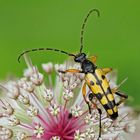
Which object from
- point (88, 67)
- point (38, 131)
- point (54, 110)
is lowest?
point (38, 131)

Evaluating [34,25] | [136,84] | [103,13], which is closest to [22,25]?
[34,25]

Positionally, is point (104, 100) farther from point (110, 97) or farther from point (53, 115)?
point (53, 115)

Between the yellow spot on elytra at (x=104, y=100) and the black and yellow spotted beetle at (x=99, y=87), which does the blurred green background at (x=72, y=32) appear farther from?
the yellow spot on elytra at (x=104, y=100)

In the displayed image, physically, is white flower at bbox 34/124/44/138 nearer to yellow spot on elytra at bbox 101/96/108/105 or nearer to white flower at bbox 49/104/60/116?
white flower at bbox 49/104/60/116

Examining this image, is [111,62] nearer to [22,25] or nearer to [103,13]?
[103,13]

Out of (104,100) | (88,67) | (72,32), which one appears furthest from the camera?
(72,32)

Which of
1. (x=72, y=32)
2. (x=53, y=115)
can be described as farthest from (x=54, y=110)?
(x=72, y=32)
